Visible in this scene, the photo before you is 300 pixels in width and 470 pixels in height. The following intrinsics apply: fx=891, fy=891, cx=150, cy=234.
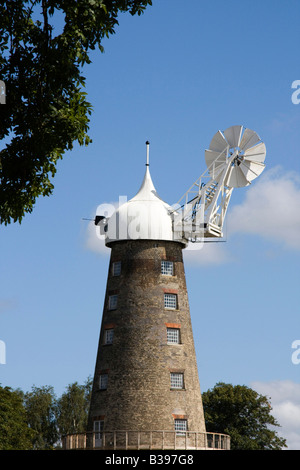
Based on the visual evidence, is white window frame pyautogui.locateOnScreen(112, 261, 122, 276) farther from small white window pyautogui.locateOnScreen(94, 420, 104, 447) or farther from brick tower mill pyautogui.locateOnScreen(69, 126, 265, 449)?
small white window pyautogui.locateOnScreen(94, 420, 104, 447)

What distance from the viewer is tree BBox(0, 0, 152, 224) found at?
24828 mm

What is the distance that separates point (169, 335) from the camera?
60.0 m

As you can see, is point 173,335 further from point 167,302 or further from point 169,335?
point 167,302

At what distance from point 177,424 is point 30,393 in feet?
168

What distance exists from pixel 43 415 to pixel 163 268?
1920 inches

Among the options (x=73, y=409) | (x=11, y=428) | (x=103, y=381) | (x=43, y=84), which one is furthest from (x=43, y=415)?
(x=43, y=84)

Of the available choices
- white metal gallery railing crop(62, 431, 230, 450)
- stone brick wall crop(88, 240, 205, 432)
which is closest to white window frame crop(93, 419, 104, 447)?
white metal gallery railing crop(62, 431, 230, 450)

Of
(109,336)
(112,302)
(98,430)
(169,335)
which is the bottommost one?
(98,430)

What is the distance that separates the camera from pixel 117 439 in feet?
186

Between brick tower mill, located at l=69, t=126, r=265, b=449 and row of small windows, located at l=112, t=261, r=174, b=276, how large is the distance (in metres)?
0.07

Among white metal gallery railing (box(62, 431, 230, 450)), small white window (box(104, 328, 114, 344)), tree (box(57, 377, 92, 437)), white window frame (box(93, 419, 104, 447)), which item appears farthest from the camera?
tree (box(57, 377, 92, 437))

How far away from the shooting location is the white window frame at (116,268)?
6141 centimetres

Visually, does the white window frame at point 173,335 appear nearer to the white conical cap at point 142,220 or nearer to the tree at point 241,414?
the white conical cap at point 142,220
